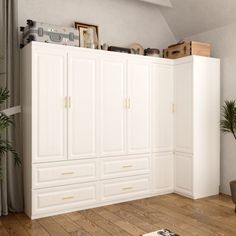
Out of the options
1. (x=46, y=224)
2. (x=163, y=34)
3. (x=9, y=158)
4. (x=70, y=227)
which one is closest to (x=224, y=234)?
(x=70, y=227)

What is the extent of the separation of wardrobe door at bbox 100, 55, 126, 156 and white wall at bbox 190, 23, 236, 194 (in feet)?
5.11

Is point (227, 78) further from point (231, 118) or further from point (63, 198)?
point (63, 198)

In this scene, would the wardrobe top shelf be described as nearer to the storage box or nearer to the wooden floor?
the storage box

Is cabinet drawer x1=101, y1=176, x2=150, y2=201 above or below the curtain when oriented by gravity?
below

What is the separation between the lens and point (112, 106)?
12.6 feet

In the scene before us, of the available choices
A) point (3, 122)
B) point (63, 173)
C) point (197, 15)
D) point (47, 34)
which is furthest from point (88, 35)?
point (63, 173)

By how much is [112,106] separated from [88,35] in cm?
101

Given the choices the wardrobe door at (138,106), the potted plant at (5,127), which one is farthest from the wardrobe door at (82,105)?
the potted plant at (5,127)

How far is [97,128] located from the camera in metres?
3.72

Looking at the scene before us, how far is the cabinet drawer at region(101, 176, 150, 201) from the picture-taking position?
12.5 feet

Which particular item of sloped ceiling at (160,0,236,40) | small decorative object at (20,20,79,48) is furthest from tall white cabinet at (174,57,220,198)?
small decorative object at (20,20,79,48)

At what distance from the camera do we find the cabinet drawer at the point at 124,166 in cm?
380

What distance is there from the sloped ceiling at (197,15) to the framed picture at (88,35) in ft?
4.48

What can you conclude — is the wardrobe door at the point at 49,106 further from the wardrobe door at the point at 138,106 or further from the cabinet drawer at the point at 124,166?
the wardrobe door at the point at 138,106
